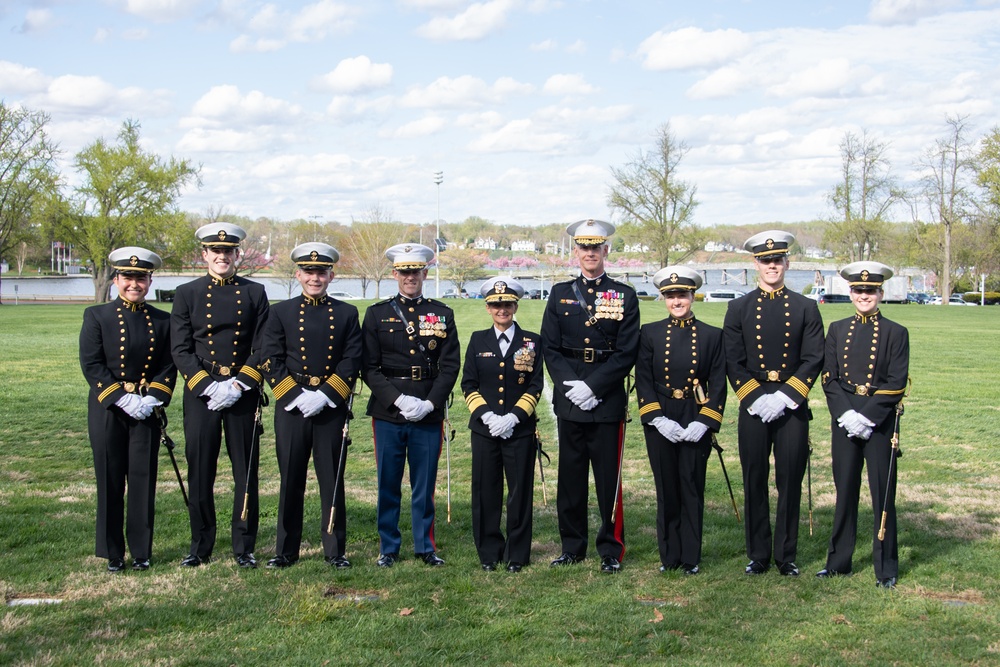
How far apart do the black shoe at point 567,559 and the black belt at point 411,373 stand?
1.43 m

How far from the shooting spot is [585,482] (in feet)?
20.3

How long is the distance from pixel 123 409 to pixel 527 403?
2.52 meters

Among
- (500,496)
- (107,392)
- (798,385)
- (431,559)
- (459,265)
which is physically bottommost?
(431,559)

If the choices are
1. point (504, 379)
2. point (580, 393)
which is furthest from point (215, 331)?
point (580, 393)

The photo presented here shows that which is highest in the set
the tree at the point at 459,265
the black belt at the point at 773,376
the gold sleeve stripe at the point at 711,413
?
the tree at the point at 459,265

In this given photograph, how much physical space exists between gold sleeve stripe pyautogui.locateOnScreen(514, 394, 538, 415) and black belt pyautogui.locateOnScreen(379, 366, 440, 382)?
1.98ft

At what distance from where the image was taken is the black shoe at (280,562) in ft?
19.7

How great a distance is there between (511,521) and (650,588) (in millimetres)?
992

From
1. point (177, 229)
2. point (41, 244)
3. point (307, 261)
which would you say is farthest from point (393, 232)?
point (307, 261)

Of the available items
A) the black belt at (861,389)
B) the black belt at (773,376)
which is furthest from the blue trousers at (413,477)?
the black belt at (861,389)

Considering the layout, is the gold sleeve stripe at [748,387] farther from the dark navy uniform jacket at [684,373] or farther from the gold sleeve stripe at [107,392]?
the gold sleeve stripe at [107,392]

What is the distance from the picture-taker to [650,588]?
5641 mm

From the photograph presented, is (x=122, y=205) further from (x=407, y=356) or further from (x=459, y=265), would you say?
(x=407, y=356)

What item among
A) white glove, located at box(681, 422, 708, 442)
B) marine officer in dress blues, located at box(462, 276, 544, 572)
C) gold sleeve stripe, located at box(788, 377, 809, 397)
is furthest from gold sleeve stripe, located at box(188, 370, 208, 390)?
gold sleeve stripe, located at box(788, 377, 809, 397)
